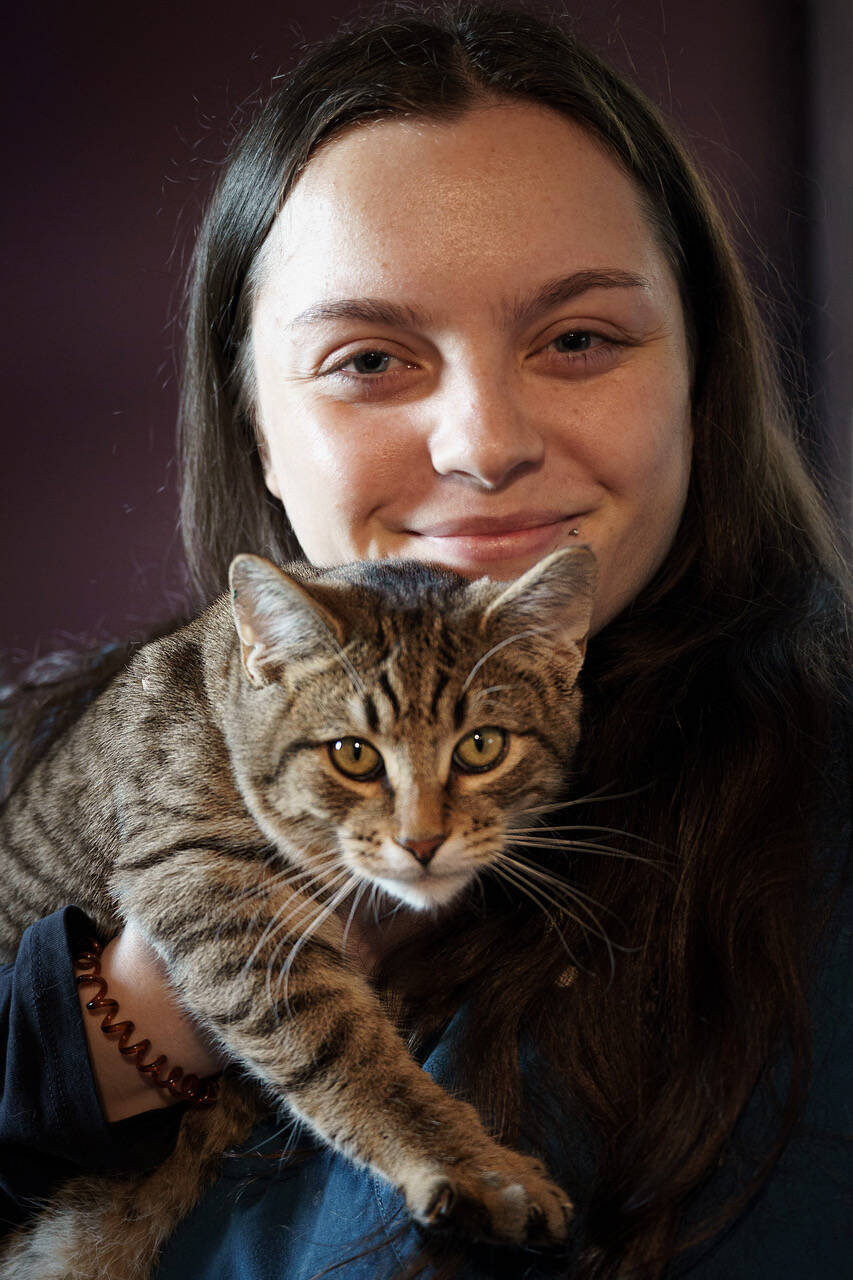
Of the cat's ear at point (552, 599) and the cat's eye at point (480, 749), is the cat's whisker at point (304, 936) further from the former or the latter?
the cat's ear at point (552, 599)

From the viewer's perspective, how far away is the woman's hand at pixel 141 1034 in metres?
1.26

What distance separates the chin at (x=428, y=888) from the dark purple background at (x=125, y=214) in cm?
174

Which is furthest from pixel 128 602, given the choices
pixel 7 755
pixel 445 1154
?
pixel 445 1154

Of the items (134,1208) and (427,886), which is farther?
(134,1208)

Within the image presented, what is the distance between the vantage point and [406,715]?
1.17m

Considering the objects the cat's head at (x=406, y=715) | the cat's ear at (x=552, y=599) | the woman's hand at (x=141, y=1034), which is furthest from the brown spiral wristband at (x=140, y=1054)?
the cat's ear at (x=552, y=599)

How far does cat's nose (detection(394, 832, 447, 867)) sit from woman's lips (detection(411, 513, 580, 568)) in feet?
1.28

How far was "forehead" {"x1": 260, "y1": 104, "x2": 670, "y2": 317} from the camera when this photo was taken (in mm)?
1252

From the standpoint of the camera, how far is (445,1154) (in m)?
1.05

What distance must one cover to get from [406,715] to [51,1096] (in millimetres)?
583

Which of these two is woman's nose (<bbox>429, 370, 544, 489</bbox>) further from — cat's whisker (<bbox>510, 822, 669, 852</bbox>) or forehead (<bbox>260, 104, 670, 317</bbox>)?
cat's whisker (<bbox>510, 822, 669, 852</bbox>)

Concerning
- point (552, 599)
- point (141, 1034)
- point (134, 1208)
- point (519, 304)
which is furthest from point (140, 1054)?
point (519, 304)

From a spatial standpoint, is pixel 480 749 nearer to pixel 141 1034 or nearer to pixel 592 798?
pixel 592 798

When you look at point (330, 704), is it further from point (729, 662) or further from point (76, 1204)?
point (76, 1204)
